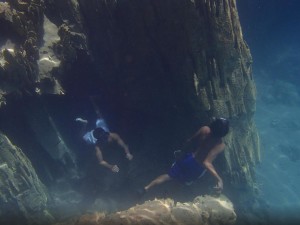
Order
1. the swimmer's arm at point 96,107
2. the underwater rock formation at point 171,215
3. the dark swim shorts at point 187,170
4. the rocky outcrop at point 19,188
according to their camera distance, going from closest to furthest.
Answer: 1. the underwater rock formation at point 171,215
2. the rocky outcrop at point 19,188
3. the dark swim shorts at point 187,170
4. the swimmer's arm at point 96,107

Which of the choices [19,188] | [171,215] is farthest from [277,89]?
[19,188]

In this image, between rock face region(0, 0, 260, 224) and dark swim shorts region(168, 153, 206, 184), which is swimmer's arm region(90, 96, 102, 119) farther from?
dark swim shorts region(168, 153, 206, 184)

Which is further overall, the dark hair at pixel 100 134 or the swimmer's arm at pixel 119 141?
the swimmer's arm at pixel 119 141

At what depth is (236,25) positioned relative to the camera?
6938 mm

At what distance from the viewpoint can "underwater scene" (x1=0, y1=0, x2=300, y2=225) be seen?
6.30m

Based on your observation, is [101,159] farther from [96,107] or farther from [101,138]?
[96,107]

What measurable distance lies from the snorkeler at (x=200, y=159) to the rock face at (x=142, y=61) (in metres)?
0.40

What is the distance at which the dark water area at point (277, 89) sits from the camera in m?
15.9

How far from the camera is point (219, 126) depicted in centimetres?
687

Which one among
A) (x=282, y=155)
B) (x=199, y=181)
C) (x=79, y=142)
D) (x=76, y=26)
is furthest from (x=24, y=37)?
(x=282, y=155)

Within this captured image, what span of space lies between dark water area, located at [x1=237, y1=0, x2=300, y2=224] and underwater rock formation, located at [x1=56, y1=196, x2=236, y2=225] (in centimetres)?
915

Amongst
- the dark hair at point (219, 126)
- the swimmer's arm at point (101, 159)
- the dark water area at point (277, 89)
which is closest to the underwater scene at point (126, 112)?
the dark hair at point (219, 126)

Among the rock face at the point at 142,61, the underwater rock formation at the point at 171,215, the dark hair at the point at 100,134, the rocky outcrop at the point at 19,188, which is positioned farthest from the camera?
the dark hair at the point at 100,134

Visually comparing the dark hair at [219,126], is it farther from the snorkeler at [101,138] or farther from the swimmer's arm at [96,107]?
the swimmer's arm at [96,107]
